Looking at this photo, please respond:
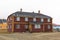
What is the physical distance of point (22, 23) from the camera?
57.6m

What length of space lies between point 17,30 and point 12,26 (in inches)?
84.7

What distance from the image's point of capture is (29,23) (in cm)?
5806

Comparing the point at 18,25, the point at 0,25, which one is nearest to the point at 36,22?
the point at 18,25

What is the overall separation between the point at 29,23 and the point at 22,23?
8.01 ft

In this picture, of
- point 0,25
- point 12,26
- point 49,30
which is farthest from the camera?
point 0,25

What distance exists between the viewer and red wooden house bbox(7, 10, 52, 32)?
56656 mm

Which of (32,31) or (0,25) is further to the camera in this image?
(0,25)

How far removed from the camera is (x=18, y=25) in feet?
187

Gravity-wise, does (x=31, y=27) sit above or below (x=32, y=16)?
below

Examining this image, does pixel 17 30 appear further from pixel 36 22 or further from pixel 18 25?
pixel 36 22

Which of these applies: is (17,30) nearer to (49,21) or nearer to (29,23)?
(29,23)

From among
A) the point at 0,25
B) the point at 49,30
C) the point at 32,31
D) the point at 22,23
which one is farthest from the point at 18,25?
the point at 0,25

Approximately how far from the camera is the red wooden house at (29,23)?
56656 millimetres

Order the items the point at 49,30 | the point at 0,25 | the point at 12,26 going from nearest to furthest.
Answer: the point at 12,26 → the point at 49,30 → the point at 0,25
